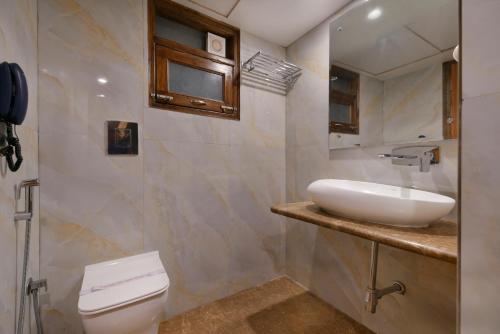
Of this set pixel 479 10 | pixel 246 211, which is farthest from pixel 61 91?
pixel 479 10

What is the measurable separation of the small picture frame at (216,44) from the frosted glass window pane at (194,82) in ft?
0.60

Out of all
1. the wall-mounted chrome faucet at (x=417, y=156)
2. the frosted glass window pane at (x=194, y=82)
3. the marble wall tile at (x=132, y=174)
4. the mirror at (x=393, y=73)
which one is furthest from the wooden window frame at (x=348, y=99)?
the frosted glass window pane at (x=194, y=82)

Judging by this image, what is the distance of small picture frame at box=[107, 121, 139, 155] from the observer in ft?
4.35

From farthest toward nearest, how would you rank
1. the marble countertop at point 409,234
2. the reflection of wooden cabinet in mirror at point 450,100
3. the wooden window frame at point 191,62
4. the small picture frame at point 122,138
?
1. the wooden window frame at point 191,62
2. the small picture frame at point 122,138
3. the reflection of wooden cabinet in mirror at point 450,100
4. the marble countertop at point 409,234

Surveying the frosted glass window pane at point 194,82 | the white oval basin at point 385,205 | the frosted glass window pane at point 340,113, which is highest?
the frosted glass window pane at point 194,82

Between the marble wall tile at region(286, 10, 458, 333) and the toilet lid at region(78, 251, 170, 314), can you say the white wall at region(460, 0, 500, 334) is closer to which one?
the marble wall tile at region(286, 10, 458, 333)

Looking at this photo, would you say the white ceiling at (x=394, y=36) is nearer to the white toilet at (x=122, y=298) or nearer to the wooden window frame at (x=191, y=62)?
the wooden window frame at (x=191, y=62)

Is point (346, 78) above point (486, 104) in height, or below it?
above

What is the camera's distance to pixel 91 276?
1153 millimetres

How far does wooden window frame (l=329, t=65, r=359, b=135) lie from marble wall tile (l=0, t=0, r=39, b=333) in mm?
1761

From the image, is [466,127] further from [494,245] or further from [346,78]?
[346,78]

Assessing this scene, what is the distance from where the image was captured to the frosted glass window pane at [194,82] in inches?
61.8

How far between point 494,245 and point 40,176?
1.80 metres

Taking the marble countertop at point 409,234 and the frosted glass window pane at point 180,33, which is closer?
the marble countertop at point 409,234
